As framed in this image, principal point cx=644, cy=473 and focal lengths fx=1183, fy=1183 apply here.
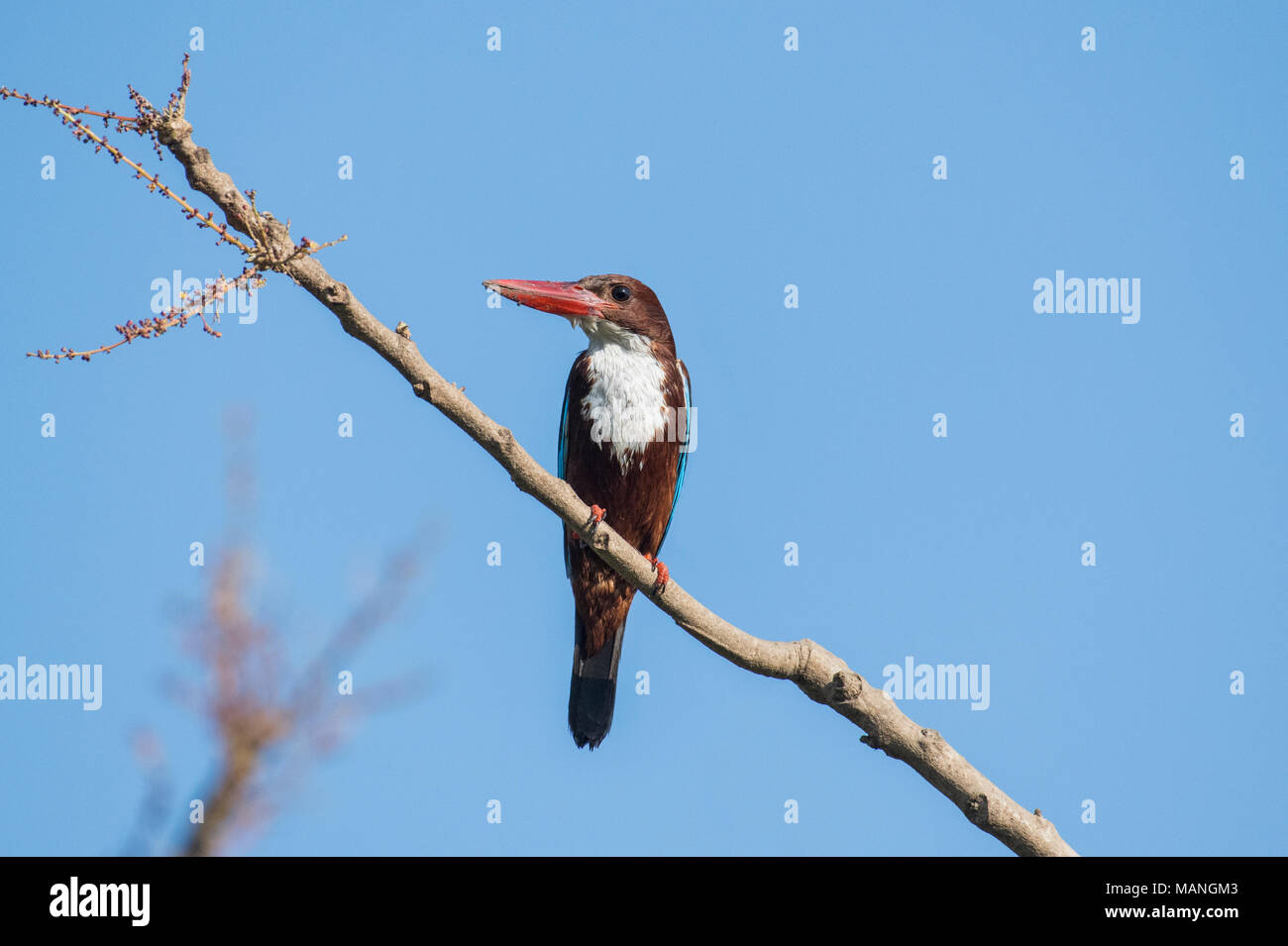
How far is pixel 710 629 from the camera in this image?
12.5 ft

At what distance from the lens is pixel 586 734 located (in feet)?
18.7

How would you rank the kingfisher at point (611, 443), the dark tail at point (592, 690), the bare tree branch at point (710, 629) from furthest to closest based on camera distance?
the dark tail at point (592, 690), the kingfisher at point (611, 443), the bare tree branch at point (710, 629)

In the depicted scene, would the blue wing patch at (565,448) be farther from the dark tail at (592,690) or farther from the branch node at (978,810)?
the branch node at (978,810)

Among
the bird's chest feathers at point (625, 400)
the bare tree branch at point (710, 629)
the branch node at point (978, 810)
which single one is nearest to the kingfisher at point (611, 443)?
the bird's chest feathers at point (625, 400)

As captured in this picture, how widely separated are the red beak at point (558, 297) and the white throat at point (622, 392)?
79mm

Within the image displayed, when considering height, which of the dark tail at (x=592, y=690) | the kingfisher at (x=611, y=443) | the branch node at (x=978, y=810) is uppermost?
the kingfisher at (x=611, y=443)

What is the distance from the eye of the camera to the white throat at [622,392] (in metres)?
5.44

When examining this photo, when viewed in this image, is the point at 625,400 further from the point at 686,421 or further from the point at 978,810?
the point at 978,810

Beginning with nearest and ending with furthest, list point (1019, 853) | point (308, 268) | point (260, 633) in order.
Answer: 1. point (260, 633)
2. point (308, 268)
3. point (1019, 853)

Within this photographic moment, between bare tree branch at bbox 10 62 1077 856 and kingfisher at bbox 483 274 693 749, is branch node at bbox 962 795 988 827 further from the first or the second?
kingfisher at bbox 483 274 693 749
